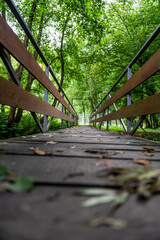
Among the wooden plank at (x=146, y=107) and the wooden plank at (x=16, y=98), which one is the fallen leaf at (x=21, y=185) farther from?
the wooden plank at (x=146, y=107)

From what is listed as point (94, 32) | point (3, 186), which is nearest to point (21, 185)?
point (3, 186)

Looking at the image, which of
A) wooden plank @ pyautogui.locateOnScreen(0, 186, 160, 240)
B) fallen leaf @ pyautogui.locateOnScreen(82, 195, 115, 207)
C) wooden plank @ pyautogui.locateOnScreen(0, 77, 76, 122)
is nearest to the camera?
wooden plank @ pyautogui.locateOnScreen(0, 186, 160, 240)

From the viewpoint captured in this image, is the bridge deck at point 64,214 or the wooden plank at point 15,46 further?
the wooden plank at point 15,46

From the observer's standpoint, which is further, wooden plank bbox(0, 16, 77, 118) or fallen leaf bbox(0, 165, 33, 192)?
wooden plank bbox(0, 16, 77, 118)

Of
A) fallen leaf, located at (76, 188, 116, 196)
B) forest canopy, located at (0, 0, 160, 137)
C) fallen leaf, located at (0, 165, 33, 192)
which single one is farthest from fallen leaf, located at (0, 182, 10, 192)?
forest canopy, located at (0, 0, 160, 137)

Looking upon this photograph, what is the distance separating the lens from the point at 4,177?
0.58m

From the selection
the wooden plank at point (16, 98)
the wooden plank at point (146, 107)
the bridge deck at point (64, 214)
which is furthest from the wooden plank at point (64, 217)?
the wooden plank at point (146, 107)

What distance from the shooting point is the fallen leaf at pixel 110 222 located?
36 centimetres

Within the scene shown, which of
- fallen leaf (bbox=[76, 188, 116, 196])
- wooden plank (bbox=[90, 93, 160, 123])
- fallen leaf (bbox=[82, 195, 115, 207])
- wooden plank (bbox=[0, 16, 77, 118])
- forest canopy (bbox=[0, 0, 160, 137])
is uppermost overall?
forest canopy (bbox=[0, 0, 160, 137])

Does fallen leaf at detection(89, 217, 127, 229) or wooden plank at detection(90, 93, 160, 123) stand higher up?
wooden plank at detection(90, 93, 160, 123)

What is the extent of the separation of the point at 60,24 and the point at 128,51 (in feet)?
12.4

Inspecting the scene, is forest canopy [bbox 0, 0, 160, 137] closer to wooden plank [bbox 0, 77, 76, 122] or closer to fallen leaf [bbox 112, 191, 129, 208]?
wooden plank [bbox 0, 77, 76, 122]

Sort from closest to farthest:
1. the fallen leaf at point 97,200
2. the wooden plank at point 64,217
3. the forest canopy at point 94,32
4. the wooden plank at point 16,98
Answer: the wooden plank at point 64,217 → the fallen leaf at point 97,200 → the wooden plank at point 16,98 → the forest canopy at point 94,32

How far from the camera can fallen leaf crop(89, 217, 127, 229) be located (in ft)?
1.17
